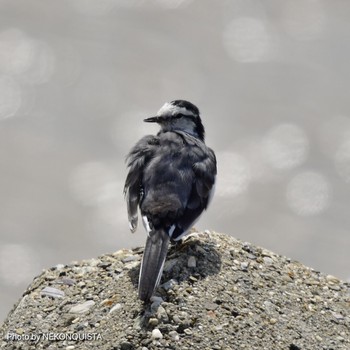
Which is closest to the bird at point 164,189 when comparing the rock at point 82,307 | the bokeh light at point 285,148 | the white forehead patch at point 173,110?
the white forehead patch at point 173,110

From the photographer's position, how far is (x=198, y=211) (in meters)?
8.24

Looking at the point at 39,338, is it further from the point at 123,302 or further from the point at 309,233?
the point at 309,233

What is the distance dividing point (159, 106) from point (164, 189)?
9.42 meters

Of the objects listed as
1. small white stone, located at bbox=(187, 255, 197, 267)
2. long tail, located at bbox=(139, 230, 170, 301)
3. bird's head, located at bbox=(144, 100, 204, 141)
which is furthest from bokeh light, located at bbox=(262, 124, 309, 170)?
long tail, located at bbox=(139, 230, 170, 301)

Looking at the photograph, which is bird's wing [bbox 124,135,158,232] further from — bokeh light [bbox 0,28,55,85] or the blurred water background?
bokeh light [bbox 0,28,55,85]

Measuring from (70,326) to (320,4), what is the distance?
13978 mm

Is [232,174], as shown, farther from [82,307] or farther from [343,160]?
[82,307]

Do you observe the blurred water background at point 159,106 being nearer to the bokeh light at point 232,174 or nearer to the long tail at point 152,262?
the bokeh light at point 232,174

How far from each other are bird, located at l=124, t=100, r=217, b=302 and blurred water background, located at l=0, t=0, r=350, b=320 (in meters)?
6.69

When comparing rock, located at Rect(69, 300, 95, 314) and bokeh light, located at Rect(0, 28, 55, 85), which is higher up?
bokeh light, located at Rect(0, 28, 55, 85)

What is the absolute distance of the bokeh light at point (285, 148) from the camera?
17.0 metres

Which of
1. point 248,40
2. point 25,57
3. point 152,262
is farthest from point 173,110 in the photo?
point 248,40

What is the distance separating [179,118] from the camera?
9.59 m

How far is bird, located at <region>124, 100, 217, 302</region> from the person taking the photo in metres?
7.66
